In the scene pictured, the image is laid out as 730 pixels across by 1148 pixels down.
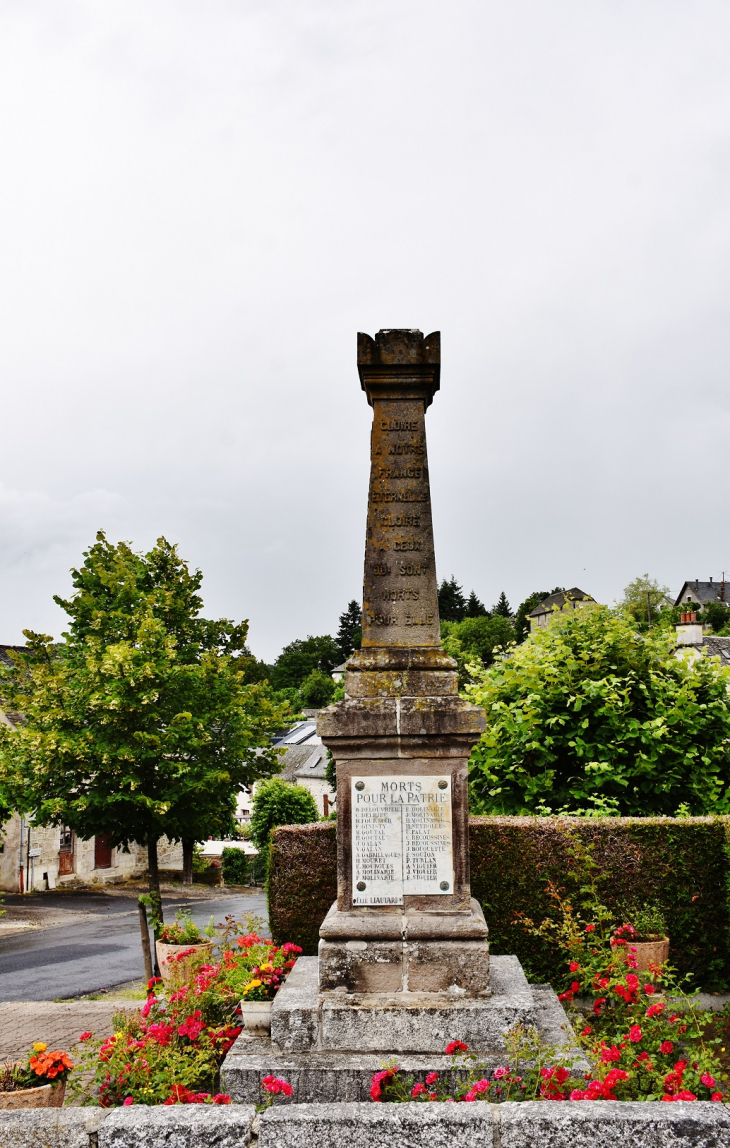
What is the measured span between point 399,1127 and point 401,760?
7.58 feet

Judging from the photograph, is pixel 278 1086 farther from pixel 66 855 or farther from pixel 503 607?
pixel 503 607

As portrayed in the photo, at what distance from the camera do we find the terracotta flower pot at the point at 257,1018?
5.34 meters

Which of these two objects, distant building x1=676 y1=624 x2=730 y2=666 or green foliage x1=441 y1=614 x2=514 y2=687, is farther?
green foliage x1=441 y1=614 x2=514 y2=687

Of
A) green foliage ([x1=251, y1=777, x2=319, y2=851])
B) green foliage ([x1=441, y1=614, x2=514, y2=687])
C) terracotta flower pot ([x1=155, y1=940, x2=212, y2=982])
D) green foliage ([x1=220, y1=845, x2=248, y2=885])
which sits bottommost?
green foliage ([x1=220, y1=845, x2=248, y2=885])

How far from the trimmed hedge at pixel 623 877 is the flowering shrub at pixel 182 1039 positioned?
2285 mm

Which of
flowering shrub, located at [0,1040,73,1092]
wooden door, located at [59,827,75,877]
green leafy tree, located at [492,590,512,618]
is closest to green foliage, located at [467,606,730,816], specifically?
flowering shrub, located at [0,1040,73,1092]

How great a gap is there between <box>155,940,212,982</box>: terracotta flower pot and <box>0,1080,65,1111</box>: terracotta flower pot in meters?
1.68

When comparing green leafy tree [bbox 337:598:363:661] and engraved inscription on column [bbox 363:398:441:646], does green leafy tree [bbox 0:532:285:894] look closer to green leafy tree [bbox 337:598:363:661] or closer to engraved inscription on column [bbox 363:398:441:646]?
engraved inscription on column [bbox 363:398:441:646]

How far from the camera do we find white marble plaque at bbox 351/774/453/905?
5555 mm

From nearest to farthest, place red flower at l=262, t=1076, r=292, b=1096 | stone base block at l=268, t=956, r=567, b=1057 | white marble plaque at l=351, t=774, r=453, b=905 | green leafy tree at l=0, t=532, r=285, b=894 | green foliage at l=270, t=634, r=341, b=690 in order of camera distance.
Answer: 1. red flower at l=262, t=1076, r=292, b=1096
2. stone base block at l=268, t=956, r=567, b=1057
3. white marble plaque at l=351, t=774, r=453, b=905
4. green leafy tree at l=0, t=532, r=285, b=894
5. green foliage at l=270, t=634, r=341, b=690

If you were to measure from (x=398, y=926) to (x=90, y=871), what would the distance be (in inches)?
1113

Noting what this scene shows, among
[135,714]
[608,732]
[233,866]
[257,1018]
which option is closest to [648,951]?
[608,732]

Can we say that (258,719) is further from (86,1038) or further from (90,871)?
(90,871)

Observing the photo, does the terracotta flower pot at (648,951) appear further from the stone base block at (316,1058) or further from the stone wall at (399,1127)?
the stone wall at (399,1127)
